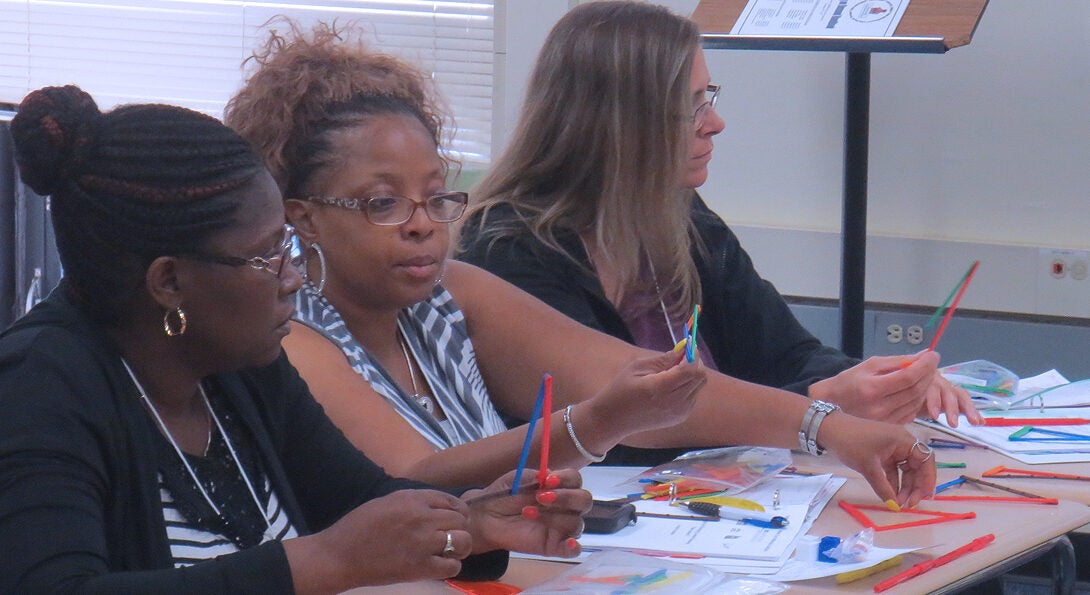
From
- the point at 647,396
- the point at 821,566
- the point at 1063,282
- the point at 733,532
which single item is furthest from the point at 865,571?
the point at 1063,282

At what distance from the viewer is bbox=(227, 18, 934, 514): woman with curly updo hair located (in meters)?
1.56

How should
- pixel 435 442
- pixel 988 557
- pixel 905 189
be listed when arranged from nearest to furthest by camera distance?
pixel 988 557 < pixel 435 442 < pixel 905 189

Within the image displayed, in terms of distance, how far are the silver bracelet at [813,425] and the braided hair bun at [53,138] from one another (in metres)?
Answer: 1.08

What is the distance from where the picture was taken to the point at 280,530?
4.45 ft

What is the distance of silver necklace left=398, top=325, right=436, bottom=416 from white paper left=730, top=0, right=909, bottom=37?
169 cm

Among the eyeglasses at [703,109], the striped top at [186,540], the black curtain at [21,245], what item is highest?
the eyeglasses at [703,109]

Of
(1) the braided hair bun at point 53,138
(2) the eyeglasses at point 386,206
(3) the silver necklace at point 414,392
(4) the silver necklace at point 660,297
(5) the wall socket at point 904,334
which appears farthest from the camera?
(5) the wall socket at point 904,334

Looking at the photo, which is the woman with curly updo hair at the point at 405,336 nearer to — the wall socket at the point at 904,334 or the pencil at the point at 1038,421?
the pencil at the point at 1038,421

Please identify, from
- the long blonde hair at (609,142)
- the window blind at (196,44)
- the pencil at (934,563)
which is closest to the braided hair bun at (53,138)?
the pencil at (934,563)

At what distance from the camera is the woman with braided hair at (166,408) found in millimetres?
1074

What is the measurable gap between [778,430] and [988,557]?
1.40ft

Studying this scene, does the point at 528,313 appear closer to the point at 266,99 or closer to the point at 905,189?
the point at 266,99

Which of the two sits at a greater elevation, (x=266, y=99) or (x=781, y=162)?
(x=266, y=99)

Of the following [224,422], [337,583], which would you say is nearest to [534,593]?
[337,583]
